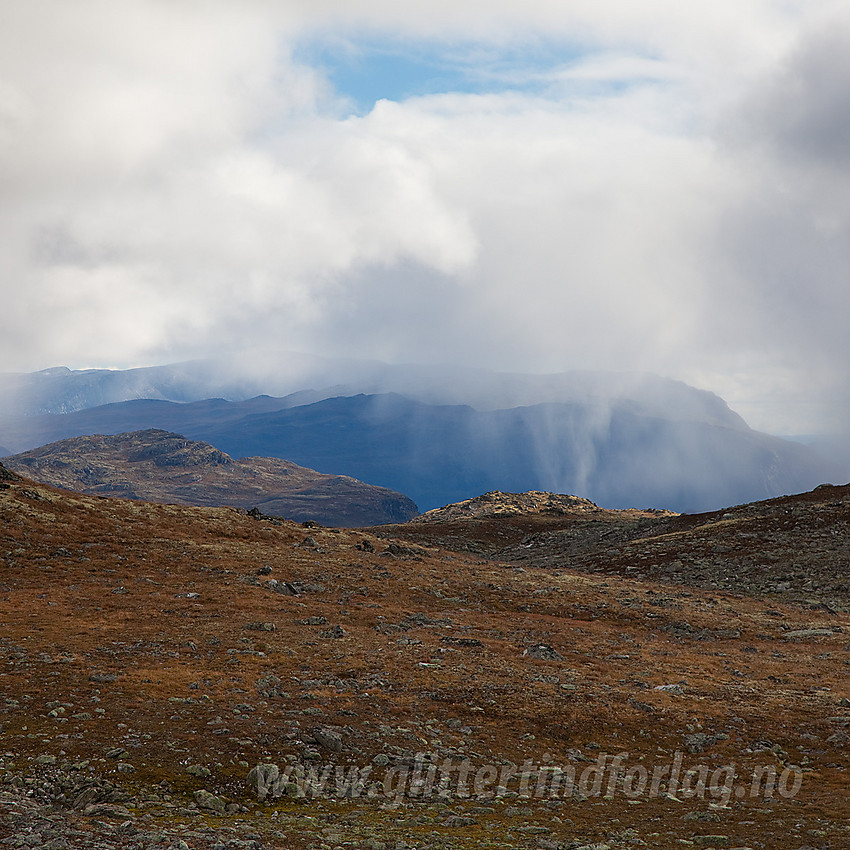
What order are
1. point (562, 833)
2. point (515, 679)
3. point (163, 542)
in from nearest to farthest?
point (562, 833) → point (515, 679) → point (163, 542)

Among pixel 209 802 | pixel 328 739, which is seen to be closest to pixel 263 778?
pixel 209 802

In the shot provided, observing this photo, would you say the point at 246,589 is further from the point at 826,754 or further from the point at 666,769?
the point at 826,754

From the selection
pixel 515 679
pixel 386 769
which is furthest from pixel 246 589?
pixel 386 769

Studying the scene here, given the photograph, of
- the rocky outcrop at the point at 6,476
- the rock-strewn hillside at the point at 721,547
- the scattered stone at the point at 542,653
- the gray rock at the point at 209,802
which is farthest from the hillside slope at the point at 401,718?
the rocky outcrop at the point at 6,476

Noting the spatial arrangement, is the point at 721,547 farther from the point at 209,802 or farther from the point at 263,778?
the point at 209,802

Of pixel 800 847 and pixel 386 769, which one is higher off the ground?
pixel 800 847

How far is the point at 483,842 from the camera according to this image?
1562cm

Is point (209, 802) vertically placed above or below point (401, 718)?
above

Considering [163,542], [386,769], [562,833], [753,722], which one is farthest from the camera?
[163,542]

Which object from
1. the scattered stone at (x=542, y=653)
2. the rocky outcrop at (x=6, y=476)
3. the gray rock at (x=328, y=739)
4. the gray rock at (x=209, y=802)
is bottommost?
the scattered stone at (x=542, y=653)

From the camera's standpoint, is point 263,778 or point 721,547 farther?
point 721,547

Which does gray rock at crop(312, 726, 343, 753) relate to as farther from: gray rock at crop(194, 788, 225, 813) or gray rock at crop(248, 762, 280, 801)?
gray rock at crop(194, 788, 225, 813)

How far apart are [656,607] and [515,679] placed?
83.5 ft

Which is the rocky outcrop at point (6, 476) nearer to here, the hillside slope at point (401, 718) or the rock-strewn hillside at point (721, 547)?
the hillside slope at point (401, 718)
